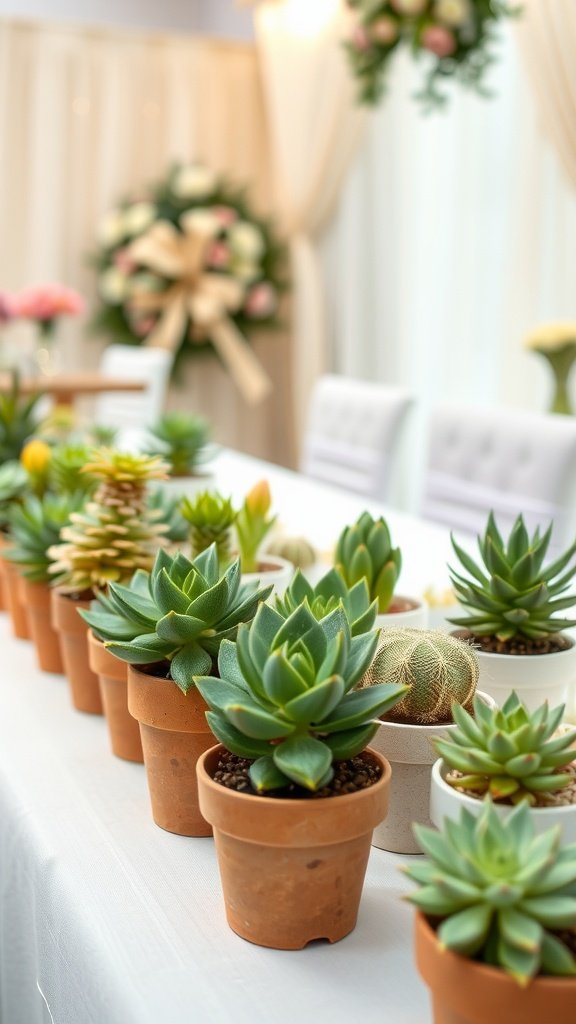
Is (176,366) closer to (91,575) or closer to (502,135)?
(502,135)

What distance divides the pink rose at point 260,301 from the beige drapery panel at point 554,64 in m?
1.87

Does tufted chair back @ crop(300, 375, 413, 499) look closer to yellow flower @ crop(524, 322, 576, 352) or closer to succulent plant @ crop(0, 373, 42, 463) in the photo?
yellow flower @ crop(524, 322, 576, 352)

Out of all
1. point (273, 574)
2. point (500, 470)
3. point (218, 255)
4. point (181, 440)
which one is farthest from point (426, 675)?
point (218, 255)

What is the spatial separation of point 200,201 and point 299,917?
4734mm

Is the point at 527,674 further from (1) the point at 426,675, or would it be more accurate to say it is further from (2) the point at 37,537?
(2) the point at 37,537

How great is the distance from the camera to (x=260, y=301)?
5031mm

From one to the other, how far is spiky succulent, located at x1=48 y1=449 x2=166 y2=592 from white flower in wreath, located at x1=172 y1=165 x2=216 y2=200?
13.6 ft

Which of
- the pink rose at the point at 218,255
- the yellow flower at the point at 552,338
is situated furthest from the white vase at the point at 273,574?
the pink rose at the point at 218,255

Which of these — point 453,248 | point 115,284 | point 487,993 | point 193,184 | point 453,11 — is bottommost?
point 487,993

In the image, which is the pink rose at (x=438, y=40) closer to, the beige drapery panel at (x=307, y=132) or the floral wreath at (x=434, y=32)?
the floral wreath at (x=434, y=32)

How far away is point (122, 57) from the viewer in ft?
17.0

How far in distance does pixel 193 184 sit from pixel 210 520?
13.6ft

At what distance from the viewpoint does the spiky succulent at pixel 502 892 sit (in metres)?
0.49

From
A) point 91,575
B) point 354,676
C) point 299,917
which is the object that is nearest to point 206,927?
point 299,917
